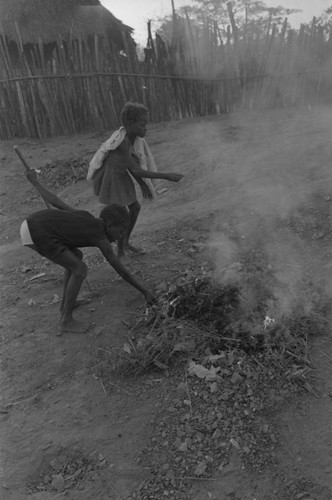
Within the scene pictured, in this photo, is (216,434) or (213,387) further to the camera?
(213,387)

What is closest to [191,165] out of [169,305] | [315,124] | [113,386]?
[315,124]

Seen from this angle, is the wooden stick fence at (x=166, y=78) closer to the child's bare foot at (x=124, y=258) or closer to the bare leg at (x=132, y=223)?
the bare leg at (x=132, y=223)

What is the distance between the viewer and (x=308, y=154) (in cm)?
568

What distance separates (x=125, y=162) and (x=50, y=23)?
31.7 ft

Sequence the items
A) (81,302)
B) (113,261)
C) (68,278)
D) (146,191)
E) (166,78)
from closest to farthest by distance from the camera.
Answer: (113,261) → (68,278) → (81,302) → (146,191) → (166,78)

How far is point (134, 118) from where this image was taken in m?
3.62

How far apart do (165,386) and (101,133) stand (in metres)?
6.67

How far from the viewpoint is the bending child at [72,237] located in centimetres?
306

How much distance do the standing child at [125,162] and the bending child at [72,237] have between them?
641 mm

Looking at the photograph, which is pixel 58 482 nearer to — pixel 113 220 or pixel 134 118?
pixel 113 220

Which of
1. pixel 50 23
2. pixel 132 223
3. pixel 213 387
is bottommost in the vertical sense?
pixel 213 387

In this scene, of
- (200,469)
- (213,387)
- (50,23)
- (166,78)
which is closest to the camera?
(200,469)

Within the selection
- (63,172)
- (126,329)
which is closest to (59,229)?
(126,329)

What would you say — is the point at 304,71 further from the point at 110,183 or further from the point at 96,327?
the point at 96,327
